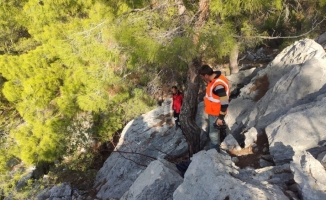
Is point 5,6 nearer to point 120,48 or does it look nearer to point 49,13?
point 49,13

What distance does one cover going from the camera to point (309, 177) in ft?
9.80

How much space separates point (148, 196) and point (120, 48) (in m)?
3.18

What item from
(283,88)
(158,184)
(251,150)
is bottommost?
(251,150)

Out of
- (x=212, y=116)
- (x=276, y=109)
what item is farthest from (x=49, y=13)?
(x=276, y=109)

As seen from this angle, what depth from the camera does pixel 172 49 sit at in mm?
4672

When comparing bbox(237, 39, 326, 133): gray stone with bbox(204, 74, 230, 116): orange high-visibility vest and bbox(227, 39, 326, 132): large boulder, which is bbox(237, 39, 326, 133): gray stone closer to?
bbox(227, 39, 326, 132): large boulder

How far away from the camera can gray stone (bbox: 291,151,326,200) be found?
2.82m

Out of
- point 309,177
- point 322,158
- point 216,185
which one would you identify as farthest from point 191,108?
point 309,177

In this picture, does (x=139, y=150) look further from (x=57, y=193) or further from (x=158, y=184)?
(x=158, y=184)

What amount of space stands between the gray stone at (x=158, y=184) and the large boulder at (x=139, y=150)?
196cm

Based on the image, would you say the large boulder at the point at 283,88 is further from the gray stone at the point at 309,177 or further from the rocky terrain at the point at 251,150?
the gray stone at the point at 309,177

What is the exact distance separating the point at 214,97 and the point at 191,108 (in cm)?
109

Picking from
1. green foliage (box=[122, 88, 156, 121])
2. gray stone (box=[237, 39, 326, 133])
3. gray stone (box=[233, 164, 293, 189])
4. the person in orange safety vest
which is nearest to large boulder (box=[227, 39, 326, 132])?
gray stone (box=[237, 39, 326, 133])

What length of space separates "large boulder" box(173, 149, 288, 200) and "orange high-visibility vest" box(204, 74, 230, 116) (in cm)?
98
